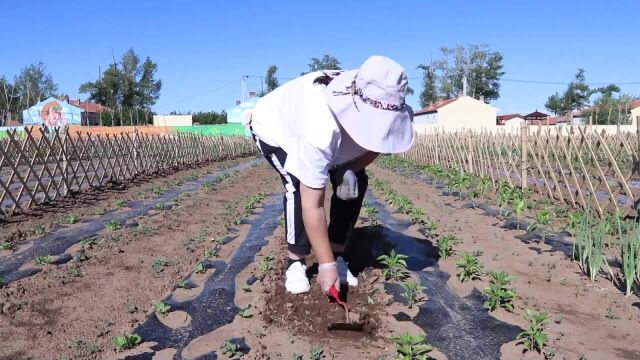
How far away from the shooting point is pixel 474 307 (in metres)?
2.95

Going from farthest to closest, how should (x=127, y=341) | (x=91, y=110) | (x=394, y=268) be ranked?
(x=91, y=110)
(x=394, y=268)
(x=127, y=341)

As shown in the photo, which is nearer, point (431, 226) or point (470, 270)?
point (470, 270)

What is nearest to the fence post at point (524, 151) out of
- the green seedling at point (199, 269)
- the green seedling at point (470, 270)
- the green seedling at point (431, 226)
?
the green seedling at point (431, 226)

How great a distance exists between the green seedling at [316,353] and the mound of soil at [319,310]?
7.5 inches

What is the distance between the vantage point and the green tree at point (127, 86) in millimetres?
52344

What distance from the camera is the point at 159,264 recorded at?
4035 millimetres

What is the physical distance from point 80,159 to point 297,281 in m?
8.30

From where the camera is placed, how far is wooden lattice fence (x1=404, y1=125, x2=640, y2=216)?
6.03m

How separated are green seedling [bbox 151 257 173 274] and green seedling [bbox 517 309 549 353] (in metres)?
2.58

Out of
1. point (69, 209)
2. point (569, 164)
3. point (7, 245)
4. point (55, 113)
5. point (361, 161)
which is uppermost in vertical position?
point (55, 113)

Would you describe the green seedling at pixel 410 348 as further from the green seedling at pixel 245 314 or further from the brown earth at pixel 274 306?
the green seedling at pixel 245 314

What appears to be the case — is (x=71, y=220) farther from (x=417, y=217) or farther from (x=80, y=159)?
(x=417, y=217)

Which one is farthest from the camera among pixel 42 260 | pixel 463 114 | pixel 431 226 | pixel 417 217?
pixel 463 114

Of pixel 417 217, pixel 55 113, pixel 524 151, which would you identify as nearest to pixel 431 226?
pixel 417 217
